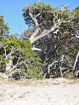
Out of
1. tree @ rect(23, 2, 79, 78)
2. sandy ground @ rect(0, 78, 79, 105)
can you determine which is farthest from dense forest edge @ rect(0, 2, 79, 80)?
sandy ground @ rect(0, 78, 79, 105)

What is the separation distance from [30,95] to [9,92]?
164cm

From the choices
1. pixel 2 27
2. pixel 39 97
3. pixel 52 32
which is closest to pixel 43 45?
pixel 52 32

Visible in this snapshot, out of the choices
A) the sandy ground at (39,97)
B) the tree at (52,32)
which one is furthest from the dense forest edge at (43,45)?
the sandy ground at (39,97)

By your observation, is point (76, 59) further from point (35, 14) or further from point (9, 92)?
point (9, 92)

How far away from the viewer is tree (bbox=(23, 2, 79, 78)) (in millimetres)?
32406

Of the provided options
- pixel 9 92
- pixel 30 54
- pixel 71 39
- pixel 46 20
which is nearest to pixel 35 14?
pixel 46 20

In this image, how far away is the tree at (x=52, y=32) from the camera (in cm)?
3241

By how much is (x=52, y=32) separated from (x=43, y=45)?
3949 millimetres

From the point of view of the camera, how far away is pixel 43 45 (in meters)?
37.2

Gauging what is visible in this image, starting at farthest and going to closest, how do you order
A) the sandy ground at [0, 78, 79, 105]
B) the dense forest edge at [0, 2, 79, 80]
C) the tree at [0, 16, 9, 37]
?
the tree at [0, 16, 9, 37], the dense forest edge at [0, 2, 79, 80], the sandy ground at [0, 78, 79, 105]

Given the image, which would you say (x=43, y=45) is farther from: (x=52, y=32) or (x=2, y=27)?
(x=2, y=27)

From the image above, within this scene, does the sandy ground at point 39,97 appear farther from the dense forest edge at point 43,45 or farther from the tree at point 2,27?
the tree at point 2,27

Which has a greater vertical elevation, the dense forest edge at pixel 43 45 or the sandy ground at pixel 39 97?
the dense forest edge at pixel 43 45

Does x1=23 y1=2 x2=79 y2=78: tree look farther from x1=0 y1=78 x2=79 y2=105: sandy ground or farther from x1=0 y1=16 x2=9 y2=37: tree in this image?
x1=0 y1=78 x2=79 y2=105: sandy ground
